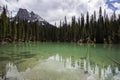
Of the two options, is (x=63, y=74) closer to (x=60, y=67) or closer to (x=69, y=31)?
(x=60, y=67)

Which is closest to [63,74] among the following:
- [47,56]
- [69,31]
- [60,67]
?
[60,67]

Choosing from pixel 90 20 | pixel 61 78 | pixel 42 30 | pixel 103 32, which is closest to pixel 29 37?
pixel 42 30

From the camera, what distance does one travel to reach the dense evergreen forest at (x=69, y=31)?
75.6 metres

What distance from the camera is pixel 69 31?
114312mm

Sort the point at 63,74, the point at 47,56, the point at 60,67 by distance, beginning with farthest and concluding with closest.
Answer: the point at 47,56 < the point at 60,67 < the point at 63,74

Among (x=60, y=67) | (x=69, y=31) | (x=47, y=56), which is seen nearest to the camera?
(x=60, y=67)

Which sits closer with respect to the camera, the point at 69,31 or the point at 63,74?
the point at 63,74

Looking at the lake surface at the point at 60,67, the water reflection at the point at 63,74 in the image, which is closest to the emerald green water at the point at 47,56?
the lake surface at the point at 60,67

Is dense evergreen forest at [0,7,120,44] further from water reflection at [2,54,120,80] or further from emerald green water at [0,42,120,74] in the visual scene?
water reflection at [2,54,120,80]

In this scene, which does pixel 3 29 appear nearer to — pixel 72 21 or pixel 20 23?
pixel 20 23

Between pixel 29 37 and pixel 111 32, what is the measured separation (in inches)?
1801

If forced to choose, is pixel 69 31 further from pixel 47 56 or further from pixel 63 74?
pixel 63 74

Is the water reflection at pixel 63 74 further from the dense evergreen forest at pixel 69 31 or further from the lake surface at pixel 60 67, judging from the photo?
the dense evergreen forest at pixel 69 31

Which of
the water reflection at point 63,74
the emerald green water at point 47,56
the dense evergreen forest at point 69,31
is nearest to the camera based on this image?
the water reflection at point 63,74
